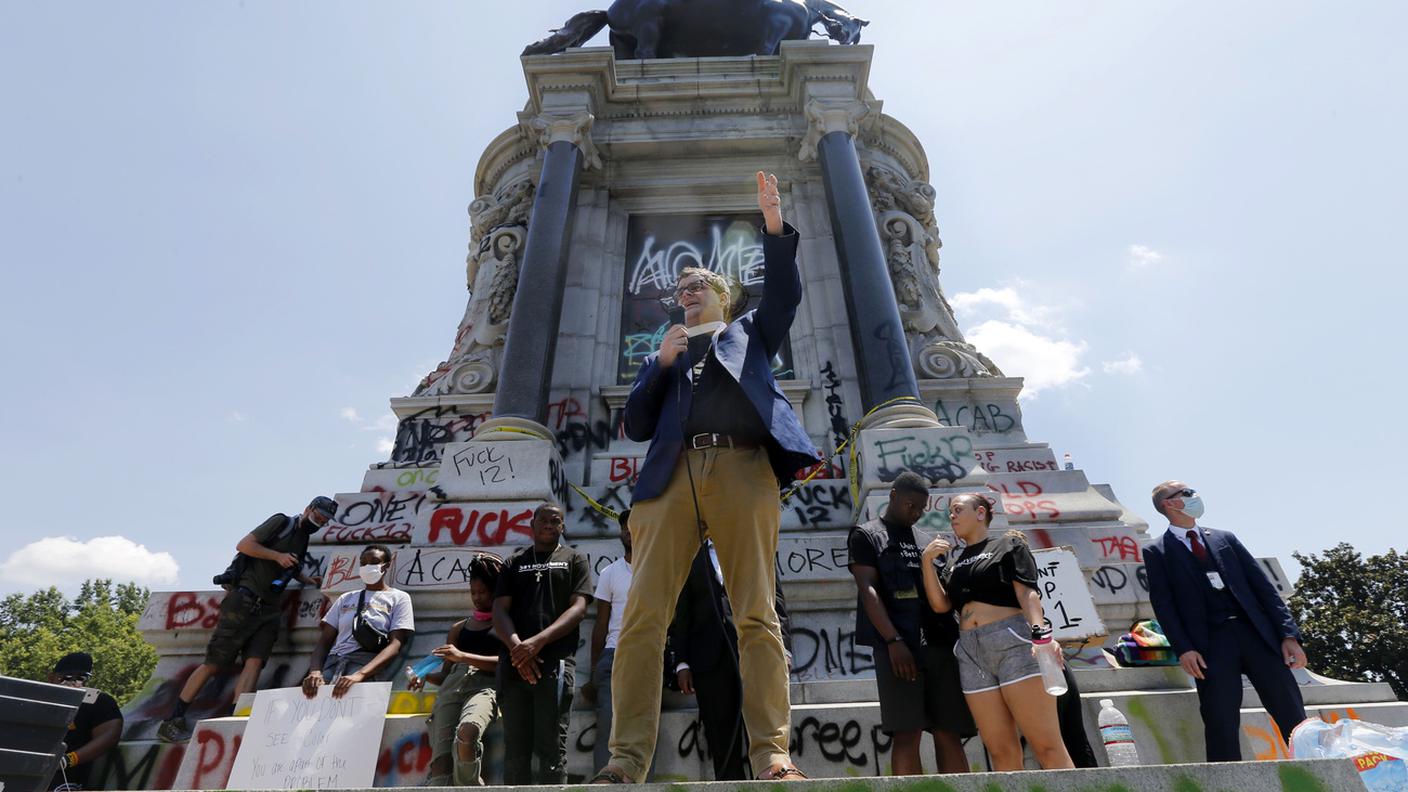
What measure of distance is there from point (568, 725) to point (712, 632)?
3.87 ft

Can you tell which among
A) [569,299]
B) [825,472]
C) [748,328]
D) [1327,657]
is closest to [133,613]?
[569,299]

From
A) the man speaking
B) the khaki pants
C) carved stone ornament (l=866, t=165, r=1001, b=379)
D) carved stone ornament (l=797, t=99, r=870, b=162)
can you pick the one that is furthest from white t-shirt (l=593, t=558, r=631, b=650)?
carved stone ornament (l=797, t=99, r=870, b=162)

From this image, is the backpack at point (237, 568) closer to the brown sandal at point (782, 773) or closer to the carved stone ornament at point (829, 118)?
the brown sandal at point (782, 773)

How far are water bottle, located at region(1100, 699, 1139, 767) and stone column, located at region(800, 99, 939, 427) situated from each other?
388cm

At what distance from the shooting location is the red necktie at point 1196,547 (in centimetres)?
460

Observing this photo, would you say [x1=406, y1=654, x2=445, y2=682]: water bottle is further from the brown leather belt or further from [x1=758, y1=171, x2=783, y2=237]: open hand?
[x1=758, y1=171, x2=783, y2=237]: open hand

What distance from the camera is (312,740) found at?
4.27 m

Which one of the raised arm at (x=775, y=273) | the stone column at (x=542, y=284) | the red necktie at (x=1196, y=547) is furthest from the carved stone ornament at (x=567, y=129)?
the red necktie at (x=1196, y=547)

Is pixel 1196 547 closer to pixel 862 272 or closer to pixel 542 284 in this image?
pixel 862 272

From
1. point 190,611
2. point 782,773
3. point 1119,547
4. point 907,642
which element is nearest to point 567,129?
point 190,611

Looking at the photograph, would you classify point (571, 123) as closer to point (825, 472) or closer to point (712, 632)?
point (825, 472)

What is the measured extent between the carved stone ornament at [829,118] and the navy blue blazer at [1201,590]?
7.57 m

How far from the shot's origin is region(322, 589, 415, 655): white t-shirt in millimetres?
5332

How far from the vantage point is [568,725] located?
4527mm
